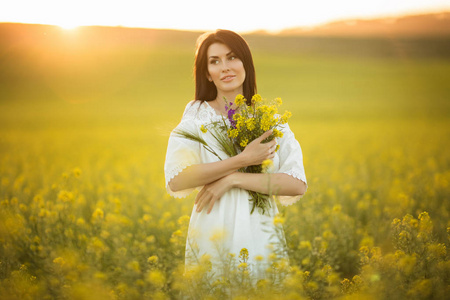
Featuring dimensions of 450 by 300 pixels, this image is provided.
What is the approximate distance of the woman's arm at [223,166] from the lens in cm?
258

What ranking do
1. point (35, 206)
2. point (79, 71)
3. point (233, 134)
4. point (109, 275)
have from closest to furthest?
1. point (233, 134)
2. point (109, 275)
3. point (35, 206)
4. point (79, 71)

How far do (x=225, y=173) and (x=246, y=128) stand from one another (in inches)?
11.5

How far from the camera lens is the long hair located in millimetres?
2891

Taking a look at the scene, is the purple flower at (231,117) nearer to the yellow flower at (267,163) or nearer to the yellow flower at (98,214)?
the yellow flower at (267,163)

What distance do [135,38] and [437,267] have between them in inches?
1196

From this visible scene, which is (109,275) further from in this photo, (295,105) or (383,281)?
(295,105)

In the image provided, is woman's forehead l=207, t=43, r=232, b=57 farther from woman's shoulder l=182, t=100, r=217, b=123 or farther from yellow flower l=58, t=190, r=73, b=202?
yellow flower l=58, t=190, r=73, b=202

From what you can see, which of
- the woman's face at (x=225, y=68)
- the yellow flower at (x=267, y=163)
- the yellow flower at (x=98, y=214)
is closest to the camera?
the yellow flower at (x=267, y=163)

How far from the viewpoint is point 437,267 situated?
2631 millimetres

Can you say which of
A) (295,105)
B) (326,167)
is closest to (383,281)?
(326,167)

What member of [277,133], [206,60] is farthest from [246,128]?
[206,60]

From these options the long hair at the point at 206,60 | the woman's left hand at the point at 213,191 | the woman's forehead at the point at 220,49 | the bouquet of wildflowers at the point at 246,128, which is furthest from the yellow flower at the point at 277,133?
the woman's forehead at the point at 220,49

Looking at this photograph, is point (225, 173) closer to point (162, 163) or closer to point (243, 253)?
point (243, 253)

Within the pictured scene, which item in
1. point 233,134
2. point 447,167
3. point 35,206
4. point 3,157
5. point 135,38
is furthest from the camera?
point 135,38
